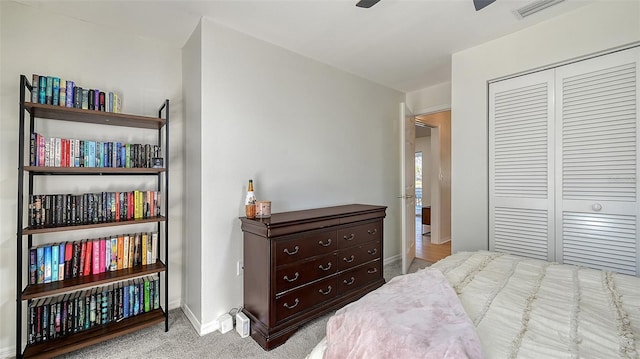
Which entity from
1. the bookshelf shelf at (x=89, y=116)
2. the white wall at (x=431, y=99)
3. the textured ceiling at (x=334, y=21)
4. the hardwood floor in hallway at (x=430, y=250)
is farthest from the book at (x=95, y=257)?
the white wall at (x=431, y=99)

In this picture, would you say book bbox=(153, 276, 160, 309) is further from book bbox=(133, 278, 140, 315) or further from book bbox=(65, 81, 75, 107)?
book bbox=(65, 81, 75, 107)

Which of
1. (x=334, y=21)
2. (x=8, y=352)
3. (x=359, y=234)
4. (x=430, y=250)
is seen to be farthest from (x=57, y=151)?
(x=430, y=250)

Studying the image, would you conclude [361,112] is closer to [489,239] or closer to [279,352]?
[489,239]

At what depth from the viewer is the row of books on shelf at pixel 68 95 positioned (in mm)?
1838

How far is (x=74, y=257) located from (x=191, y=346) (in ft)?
3.38

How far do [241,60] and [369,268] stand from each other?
226 cm

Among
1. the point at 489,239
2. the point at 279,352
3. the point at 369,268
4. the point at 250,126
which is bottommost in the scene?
the point at 279,352

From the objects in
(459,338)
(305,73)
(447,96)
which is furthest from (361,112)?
(459,338)

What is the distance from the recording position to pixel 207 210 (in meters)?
2.20

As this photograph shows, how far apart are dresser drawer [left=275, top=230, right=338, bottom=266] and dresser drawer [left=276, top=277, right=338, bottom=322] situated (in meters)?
0.26

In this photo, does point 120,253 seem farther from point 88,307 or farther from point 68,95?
point 68,95

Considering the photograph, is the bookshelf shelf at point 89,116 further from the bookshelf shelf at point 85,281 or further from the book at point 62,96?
the bookshelf shelf at point 85,281

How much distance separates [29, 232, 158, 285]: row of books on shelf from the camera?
1.84 meters

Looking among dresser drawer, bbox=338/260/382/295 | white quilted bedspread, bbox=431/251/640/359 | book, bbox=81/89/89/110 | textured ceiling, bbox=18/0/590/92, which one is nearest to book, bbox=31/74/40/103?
book, bbox=81/89/89/110
